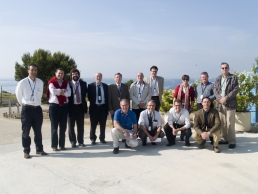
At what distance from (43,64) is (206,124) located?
449 inches

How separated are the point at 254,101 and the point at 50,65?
435 inches

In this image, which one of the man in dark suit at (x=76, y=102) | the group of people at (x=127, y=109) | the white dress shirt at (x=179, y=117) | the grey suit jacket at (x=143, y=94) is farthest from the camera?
the grey suit jacket at (x=143, y=94)

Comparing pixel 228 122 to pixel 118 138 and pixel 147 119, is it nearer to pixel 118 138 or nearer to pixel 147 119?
pixel 147 119


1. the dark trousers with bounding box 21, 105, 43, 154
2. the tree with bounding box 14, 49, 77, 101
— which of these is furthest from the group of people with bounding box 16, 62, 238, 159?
the tree with bounding box 14, 49, 77, 101

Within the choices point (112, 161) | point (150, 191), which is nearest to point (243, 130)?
point (112, 161)

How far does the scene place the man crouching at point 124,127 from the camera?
5.40 m

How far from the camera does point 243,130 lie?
7641 millimetres

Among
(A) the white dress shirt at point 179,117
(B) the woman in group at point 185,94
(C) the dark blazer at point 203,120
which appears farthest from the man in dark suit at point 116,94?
(C) the dark blazer at point 203,120

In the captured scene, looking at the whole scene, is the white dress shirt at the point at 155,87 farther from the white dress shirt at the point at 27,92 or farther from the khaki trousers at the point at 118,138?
the white dress shirt at the point at 27,92

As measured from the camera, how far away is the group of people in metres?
5.12

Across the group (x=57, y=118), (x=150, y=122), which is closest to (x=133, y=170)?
(x=150, y=122)

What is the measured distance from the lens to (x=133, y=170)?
4277mm

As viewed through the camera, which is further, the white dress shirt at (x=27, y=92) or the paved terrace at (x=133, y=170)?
the white dress shirt at (x=27, y=92)

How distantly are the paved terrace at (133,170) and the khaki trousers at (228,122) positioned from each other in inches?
9.8
